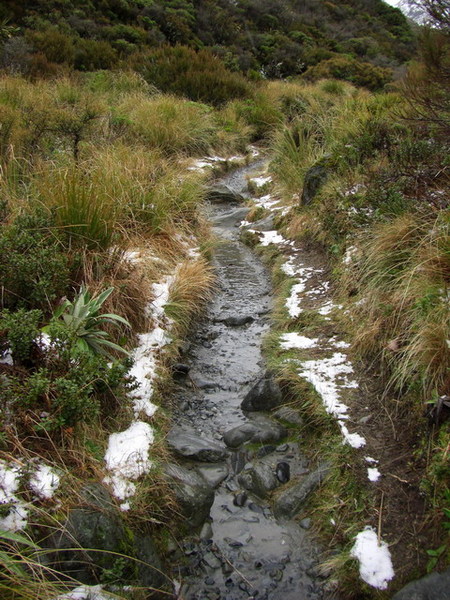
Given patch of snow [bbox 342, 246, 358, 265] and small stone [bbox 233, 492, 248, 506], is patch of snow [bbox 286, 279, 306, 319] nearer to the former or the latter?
patch of snow [bbox 342, 246, 358, 265]

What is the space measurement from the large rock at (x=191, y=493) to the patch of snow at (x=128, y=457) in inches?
7.9

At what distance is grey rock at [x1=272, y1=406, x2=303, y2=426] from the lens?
11.5 ft

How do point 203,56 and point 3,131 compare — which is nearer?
point 3,131

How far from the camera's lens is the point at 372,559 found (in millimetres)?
2312

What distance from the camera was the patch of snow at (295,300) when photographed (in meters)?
4.70

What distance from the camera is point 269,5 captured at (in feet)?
81.6

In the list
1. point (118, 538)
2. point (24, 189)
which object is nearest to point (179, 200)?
point (24, 189)

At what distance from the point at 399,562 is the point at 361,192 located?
13.3 ft

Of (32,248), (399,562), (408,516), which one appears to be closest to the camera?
(399,562)

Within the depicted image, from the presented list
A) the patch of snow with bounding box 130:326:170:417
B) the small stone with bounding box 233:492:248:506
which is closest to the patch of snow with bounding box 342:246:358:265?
the patch of snow with bounding box 130:326:170:417

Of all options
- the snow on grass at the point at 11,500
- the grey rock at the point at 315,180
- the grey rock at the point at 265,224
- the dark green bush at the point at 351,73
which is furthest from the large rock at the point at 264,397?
the dark green bush at the point at 351,73

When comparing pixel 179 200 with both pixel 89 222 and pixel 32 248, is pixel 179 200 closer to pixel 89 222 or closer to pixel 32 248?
pixel 89 222

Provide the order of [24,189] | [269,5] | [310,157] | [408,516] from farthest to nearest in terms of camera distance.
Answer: [269,5], [310,157], [24,189], [408,516]

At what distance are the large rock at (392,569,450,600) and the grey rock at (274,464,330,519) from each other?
79 cm
